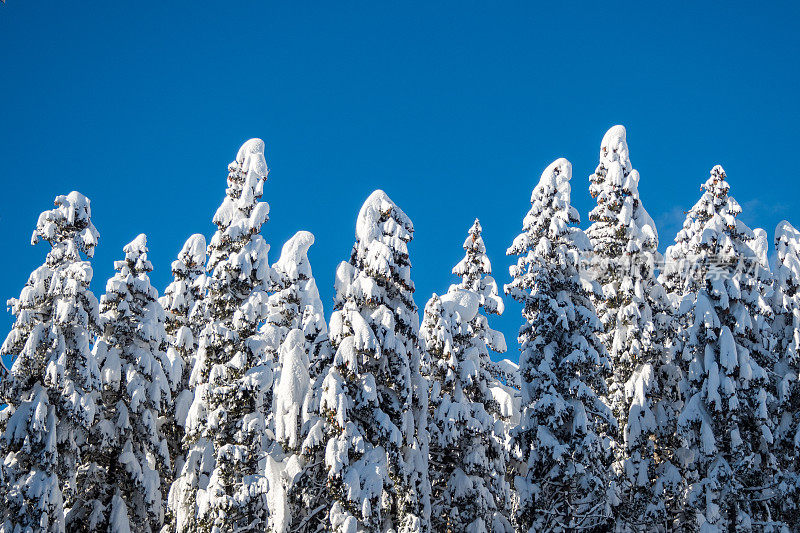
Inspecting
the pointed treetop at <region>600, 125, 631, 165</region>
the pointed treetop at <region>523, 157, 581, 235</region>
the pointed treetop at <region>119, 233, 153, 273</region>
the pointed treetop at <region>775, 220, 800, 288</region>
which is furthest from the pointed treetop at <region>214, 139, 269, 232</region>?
the pointed treetop at <region>775, 220, 800, 288</region>

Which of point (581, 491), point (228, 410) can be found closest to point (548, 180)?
point (581, 491)

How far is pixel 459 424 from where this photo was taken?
2253 centimetres

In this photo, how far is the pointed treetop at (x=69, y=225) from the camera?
23203mm

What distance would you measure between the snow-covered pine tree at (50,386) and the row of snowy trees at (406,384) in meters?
0.07

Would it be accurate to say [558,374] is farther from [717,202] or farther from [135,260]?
[135,260]

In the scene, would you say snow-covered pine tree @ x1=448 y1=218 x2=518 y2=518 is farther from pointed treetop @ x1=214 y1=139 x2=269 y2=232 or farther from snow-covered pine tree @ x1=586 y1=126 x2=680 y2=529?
pointed treetop @ x1=214 y1=139 x2=269 y2=232

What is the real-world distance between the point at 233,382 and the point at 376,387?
3.91 m

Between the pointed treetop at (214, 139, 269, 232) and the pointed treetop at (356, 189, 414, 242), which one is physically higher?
the pointed treetop at (214, 139, 269, 232)

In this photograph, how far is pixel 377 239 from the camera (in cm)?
1953

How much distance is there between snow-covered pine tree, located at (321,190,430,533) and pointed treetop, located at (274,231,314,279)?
2.79 m

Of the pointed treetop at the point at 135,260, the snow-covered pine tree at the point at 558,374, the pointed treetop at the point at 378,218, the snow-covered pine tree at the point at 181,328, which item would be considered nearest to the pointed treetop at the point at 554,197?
the snow-covered pine tree at the point at 558,374

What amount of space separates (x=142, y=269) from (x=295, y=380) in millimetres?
10056

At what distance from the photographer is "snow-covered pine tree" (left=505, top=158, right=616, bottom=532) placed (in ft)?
72.6

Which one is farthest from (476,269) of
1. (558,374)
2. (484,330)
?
(558,374)
